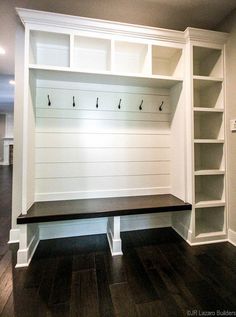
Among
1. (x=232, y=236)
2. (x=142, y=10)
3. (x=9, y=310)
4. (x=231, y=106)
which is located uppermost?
(x=142, y=10)

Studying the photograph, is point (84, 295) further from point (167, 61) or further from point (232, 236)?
point (167, 61)

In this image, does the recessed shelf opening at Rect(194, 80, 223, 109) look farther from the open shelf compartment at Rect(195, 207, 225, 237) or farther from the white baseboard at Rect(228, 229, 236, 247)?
the white baseboard at Rect(228, 229, 236, 247)

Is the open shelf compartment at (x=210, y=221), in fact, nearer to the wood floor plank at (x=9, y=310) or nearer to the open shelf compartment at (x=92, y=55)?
the wood floor plank at (x=9, y=310)

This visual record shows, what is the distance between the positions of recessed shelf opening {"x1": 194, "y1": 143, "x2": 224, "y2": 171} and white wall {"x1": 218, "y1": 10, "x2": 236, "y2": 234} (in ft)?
0.30

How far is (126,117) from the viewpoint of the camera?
229cm

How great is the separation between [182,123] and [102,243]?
166cm

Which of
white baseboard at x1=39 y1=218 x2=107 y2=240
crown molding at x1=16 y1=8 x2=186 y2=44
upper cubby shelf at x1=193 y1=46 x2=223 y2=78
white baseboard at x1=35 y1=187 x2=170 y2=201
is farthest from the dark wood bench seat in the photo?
crown molding at x1=16 y1=8 x2=186 y2=44

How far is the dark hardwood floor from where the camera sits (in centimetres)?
123

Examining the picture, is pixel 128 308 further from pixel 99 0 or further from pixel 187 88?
pixel 99 0

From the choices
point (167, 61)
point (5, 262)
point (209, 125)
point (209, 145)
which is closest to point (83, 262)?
point (5, 262)

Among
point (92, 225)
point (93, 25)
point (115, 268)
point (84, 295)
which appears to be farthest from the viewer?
point (92, 225)

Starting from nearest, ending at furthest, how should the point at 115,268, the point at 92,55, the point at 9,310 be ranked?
the point at 9,310, the point at 115,268, the point at 92,55

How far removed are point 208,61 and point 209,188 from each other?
64.5 inches

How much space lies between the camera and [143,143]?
7.67 feet
